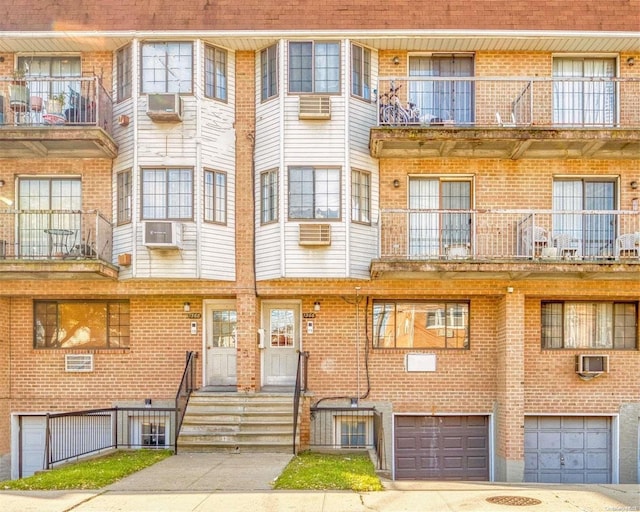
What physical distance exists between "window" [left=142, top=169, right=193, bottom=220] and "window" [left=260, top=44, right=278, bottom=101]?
7.88 feet

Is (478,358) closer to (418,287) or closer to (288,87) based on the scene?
(418,287)

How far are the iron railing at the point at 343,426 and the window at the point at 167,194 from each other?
16.6 ft

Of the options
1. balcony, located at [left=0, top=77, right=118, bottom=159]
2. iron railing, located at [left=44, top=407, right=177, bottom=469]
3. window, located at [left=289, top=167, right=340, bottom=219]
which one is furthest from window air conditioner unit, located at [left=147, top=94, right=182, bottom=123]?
iron railing, located at [left=44, top=407, right=177, bottom=469]

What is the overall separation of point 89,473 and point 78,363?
455 cm

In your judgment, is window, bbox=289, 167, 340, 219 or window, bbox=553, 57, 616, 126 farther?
window, bbox=553, 57, 616, 126

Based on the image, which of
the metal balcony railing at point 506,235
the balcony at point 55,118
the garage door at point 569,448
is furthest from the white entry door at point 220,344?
the garage door at point 569,448

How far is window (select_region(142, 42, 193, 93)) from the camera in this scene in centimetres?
1343

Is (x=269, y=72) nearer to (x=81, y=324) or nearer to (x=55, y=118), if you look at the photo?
(x=55, y=118)

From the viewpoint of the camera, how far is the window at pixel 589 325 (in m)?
13.9

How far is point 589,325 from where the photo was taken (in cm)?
1398

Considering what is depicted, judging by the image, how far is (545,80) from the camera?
12898 mm

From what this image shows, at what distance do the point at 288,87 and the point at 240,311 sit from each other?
4.83 m

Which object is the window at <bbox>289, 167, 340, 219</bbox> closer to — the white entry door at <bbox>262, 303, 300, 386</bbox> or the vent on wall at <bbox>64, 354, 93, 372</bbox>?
the white entry door at <bbox>262, 303, 300, 386</bbox>

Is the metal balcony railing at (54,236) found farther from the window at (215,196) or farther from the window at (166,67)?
the window at (166,67)
